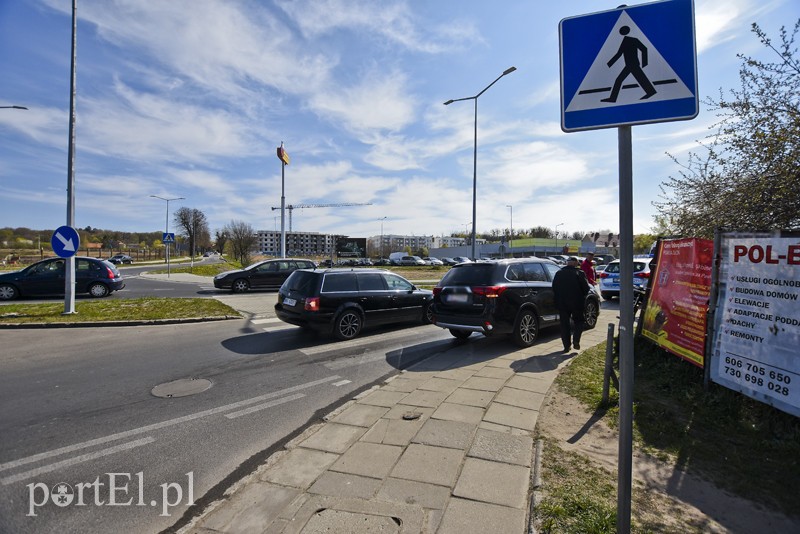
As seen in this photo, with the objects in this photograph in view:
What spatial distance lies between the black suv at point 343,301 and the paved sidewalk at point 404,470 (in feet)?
11.4

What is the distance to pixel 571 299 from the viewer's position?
7125 millimetres

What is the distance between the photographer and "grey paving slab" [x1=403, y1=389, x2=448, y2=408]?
15.0 feet

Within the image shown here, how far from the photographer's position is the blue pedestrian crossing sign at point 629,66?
206 centimetres

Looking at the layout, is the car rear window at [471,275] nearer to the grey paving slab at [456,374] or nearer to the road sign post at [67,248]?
the grey paving slab at [456,374]

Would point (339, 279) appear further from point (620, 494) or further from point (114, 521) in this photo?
point (620, 494)

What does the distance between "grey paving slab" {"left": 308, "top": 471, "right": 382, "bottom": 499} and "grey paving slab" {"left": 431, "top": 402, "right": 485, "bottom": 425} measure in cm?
131

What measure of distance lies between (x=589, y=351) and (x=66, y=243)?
42.9 feet

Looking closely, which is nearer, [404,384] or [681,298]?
[404,384]

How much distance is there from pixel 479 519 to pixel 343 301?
644cm

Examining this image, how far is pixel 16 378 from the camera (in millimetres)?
5648

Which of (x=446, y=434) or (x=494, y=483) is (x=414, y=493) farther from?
(x=446, y=434)

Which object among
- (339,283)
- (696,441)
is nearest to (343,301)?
(339,283)

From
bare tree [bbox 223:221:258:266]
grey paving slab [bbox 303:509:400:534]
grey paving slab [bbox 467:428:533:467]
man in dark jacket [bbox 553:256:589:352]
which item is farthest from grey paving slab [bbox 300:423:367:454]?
bare tree [bbox 223:221:258:266]

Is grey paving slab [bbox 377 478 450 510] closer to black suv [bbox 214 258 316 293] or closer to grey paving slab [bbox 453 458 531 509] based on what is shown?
grey paving slab [bbox 453 458 531 509]
